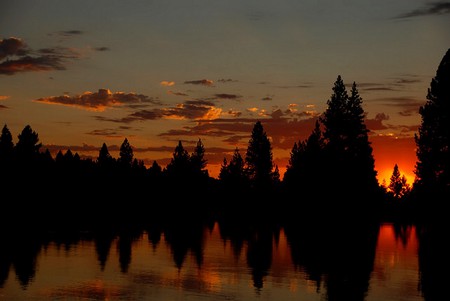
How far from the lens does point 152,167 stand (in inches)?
6732

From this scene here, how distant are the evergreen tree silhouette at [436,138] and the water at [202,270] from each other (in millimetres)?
21428

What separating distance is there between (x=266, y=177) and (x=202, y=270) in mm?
87884

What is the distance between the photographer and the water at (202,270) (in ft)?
67.5

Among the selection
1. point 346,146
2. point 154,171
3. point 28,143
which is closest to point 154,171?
point 154,171

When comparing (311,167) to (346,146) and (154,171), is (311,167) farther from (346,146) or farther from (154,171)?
(154,171)

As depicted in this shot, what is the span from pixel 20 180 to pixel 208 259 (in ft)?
185

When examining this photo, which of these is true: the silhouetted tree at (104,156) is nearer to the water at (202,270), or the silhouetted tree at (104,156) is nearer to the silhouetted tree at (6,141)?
the silhouetted tree at (6,141)

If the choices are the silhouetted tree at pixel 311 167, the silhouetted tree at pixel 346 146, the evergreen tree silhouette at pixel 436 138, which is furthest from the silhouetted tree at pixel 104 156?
the evergreen tree silhouette at pixel 436 138

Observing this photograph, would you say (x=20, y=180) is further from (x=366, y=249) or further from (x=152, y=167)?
(x=152, y=167)

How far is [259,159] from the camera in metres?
115

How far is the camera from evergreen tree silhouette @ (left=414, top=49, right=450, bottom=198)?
6109 centimetres

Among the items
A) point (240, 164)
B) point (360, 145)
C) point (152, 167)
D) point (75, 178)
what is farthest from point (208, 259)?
point (152, 167)

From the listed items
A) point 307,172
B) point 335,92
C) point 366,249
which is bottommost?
point 366,249

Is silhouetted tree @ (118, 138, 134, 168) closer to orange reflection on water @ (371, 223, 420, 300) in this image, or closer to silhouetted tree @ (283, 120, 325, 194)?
silhouetted tree @ (283, 120, 325, 194)
